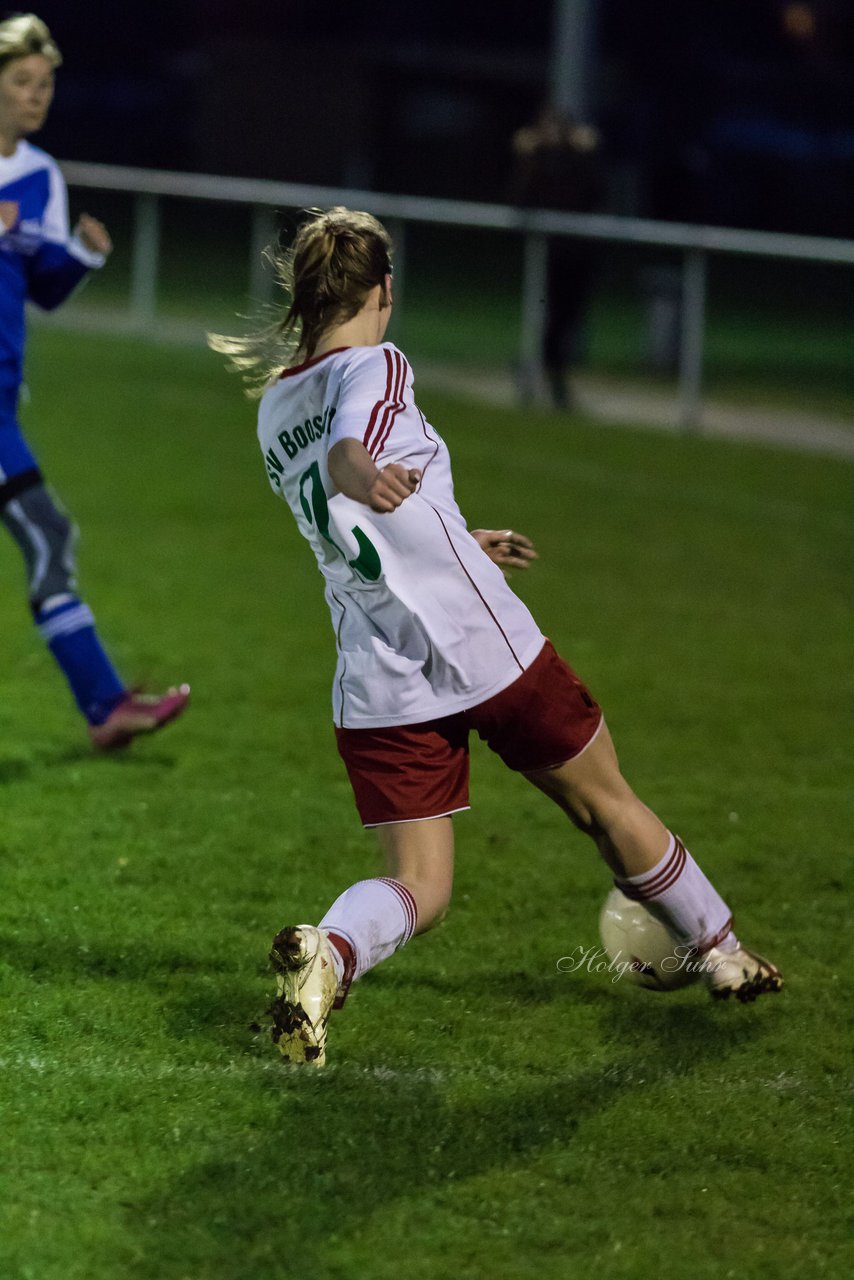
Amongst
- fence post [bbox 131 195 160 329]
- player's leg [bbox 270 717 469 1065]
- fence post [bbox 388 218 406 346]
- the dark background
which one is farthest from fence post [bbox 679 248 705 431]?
the dark background

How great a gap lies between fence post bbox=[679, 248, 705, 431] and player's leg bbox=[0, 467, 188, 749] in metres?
9.33

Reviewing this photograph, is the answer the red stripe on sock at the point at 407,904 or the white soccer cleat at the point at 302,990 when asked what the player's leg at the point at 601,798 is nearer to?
the red stripe on sock at the point at 407,904

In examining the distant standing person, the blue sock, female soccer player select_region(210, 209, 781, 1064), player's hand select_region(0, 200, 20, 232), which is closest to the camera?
female soccer player select_region(210, 209, 781, 1064)

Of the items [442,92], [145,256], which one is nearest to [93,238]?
[145,256]

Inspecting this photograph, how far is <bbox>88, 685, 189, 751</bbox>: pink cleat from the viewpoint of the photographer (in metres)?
6.45

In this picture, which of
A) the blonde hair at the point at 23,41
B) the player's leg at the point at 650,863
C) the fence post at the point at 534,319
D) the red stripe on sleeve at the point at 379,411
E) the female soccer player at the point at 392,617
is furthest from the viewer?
the fence post at the point at 534,319

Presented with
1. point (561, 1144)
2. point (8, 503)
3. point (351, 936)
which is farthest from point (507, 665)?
point (8, 503)

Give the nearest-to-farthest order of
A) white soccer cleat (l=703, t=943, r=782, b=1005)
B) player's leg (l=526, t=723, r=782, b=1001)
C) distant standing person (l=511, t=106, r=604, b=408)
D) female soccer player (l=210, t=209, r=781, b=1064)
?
female soccer player (l=210, t=209, r=781, b=1064)
player's leg (l=526, t=723, r=782, b=1001)
white soccer cleat (l=703, t=943, r=782, b=1005)
distant standing person (l=511, t=106, r=604, b=408)

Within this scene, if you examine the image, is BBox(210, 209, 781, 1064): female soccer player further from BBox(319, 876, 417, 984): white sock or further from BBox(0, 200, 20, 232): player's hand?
BBox(0, 200, 20, 232): player's hand

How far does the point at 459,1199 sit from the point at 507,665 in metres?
1.06

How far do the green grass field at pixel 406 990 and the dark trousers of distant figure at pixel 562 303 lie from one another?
6.09 metres

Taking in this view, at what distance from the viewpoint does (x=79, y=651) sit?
6.41m

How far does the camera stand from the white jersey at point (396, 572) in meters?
3.89

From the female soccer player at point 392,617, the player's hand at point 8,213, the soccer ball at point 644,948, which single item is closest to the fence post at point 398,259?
the player's hand at point 8,213
